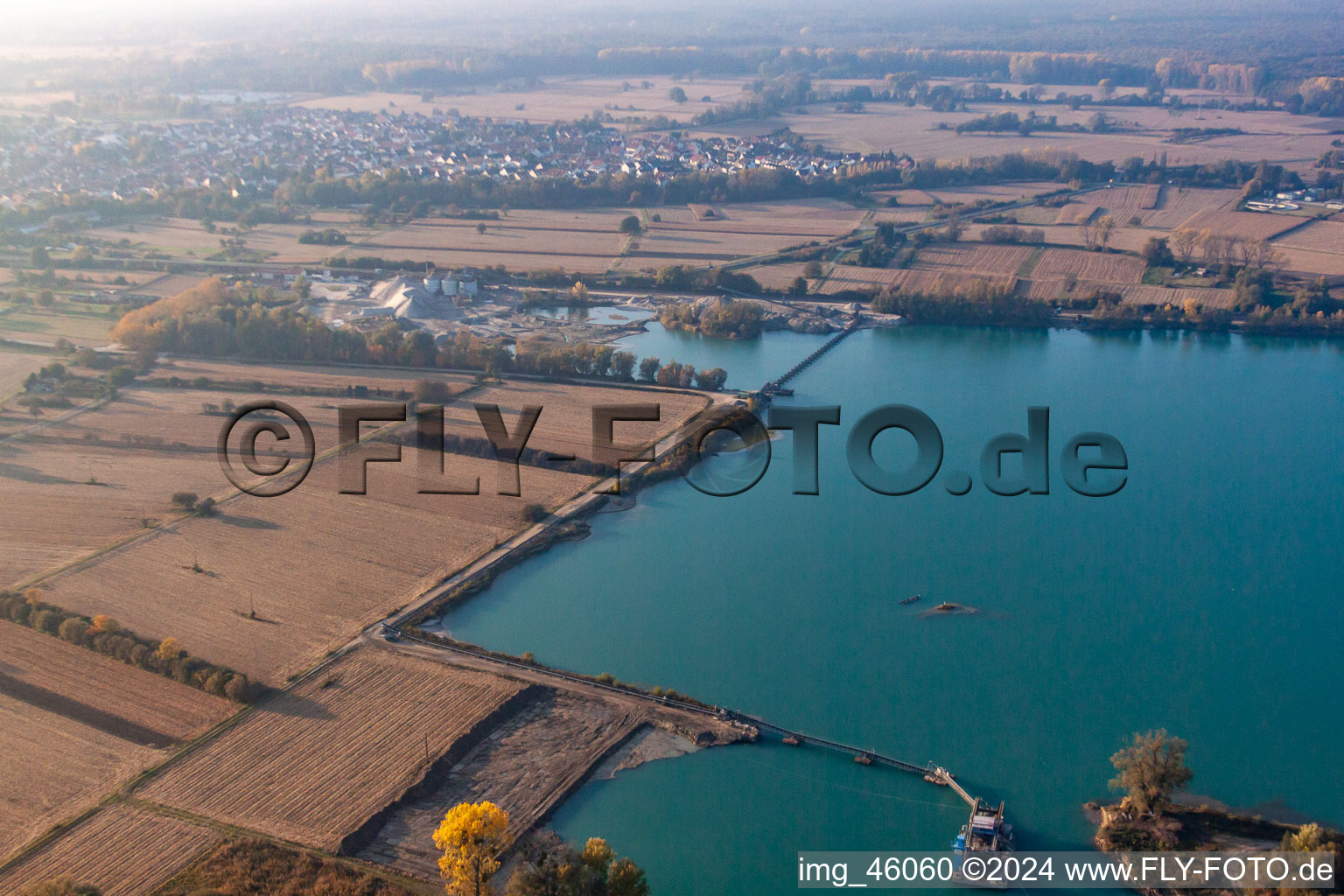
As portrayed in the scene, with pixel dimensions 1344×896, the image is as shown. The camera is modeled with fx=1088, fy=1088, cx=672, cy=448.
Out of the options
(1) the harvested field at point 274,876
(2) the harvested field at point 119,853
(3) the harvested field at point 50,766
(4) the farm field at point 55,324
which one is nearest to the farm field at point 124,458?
(4) the farm field at point 55,324

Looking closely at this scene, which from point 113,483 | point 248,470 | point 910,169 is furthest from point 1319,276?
point 113,483

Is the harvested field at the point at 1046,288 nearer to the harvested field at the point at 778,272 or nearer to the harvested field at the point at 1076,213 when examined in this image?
the harvested field at the point at 778,272

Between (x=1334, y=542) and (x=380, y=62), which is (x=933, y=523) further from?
(x=380, y=62)

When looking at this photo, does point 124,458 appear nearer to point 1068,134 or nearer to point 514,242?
point 514,242

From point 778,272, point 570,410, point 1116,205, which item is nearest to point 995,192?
point 1116,205

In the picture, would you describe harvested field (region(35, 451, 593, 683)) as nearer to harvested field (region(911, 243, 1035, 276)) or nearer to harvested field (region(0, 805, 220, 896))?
harvested field (region(0, 805, 220, 896))
